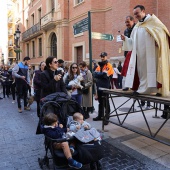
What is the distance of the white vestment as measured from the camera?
4.11m

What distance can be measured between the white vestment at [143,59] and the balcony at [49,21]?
1687 cm

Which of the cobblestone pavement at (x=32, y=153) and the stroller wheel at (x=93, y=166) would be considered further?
the cobblestone pavement at (x=32, y=153)

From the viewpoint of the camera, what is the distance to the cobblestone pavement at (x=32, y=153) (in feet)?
11.6

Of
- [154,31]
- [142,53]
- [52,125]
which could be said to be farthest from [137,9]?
[52,125]

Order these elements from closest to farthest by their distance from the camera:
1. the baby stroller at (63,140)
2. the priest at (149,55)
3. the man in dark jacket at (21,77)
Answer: the baby stroller at (63,140)
the priest at (149,55)
the man in dark jacket at (21,77)

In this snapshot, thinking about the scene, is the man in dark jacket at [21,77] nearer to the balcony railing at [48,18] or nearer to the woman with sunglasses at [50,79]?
the woman with sunglasses at [50,79]

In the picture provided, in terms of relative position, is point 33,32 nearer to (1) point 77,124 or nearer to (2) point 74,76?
(2) point 74,76

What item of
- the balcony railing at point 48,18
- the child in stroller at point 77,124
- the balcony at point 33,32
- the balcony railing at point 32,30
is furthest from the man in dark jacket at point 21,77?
the balcony railing at point 32,30

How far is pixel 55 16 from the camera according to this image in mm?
20203

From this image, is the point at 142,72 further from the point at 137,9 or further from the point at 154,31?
the point at 137,9

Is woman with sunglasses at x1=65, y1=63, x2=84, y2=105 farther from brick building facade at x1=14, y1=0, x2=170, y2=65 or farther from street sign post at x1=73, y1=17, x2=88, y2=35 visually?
brick building facade at x1=14, y1=0, x2=170, y2=65

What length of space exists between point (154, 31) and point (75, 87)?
2.56m

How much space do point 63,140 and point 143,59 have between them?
7.22 ft

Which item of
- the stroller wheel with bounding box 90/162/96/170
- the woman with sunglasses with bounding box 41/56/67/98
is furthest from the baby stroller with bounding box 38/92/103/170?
the woman with sunglasses with bounding box 41/56/67/98
